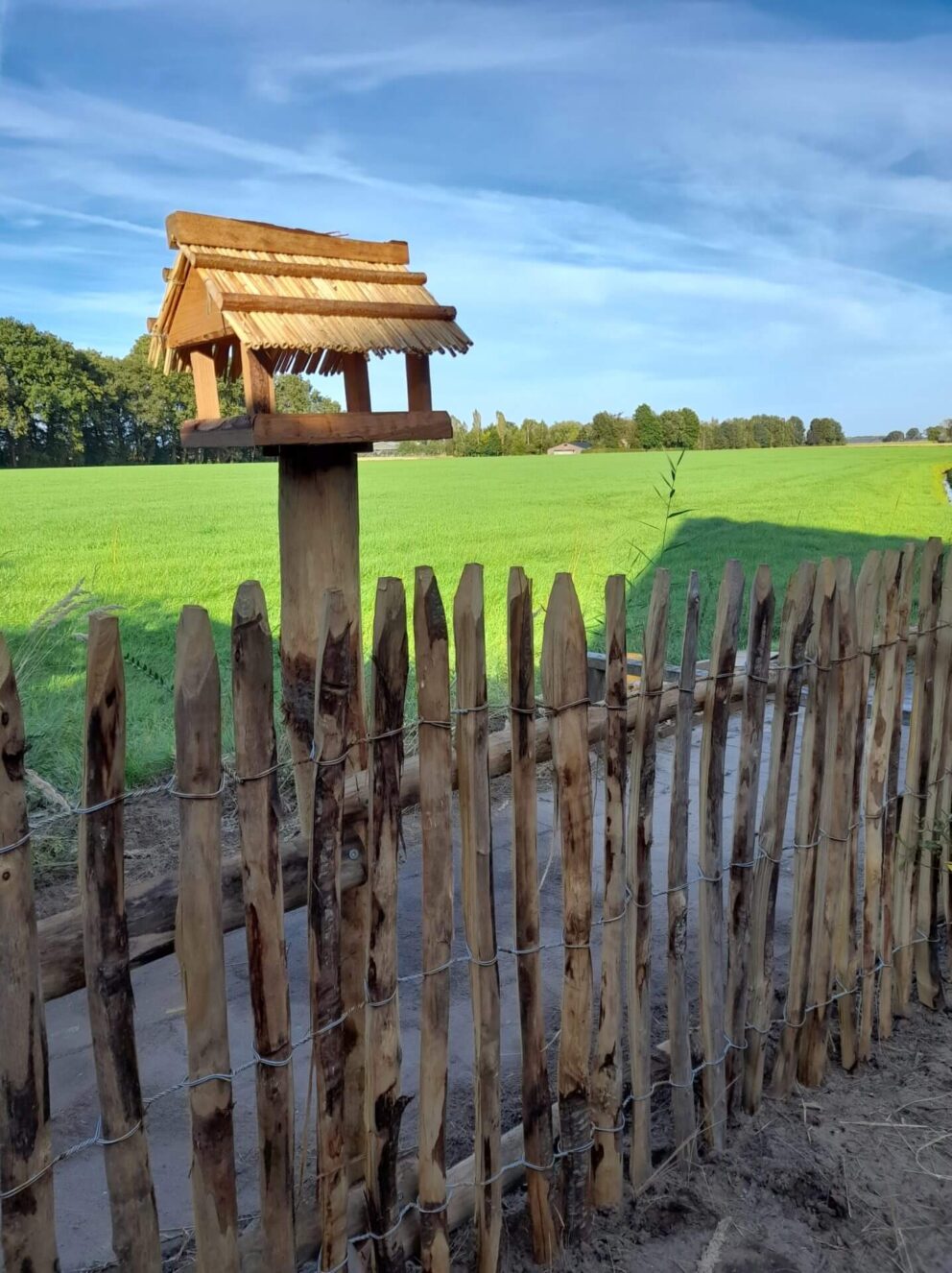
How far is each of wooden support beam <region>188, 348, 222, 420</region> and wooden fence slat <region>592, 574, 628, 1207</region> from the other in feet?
5.75

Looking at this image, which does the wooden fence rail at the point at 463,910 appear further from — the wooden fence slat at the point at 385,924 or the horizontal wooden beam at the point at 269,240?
the horizontal wooden beam at the point at 269,240

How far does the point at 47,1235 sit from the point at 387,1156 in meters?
0.67

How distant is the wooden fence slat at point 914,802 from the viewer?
10.3 feet

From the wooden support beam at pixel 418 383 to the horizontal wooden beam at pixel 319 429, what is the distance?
0.07 meters

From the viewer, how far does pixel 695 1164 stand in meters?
2.52

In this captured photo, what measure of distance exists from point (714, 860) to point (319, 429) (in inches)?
64.8

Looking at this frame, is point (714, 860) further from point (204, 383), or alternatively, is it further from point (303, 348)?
point (204, 383)

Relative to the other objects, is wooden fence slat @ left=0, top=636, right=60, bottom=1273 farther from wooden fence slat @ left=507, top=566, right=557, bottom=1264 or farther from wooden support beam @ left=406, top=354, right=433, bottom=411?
wooden support beam @ left=406, top=354, right=433, bottom=411

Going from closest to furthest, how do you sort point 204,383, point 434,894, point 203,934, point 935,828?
point 203,934, point 434,894, point 935,828, point 204,383

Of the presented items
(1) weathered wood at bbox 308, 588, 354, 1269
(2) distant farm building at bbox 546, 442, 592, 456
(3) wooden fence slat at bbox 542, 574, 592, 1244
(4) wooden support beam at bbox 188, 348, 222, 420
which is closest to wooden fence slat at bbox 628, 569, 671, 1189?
(3) wooden fence slat at bbox 542, 574, 592, 1244

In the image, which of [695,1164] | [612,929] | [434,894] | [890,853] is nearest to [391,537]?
[890,853]

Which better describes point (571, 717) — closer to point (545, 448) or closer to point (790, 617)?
point (790, 617)

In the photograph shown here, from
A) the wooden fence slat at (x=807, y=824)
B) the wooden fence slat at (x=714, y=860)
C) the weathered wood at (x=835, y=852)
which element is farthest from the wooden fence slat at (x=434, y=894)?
the weathered wood at (x=835, y=852)

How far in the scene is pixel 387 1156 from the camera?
198 centimetres
